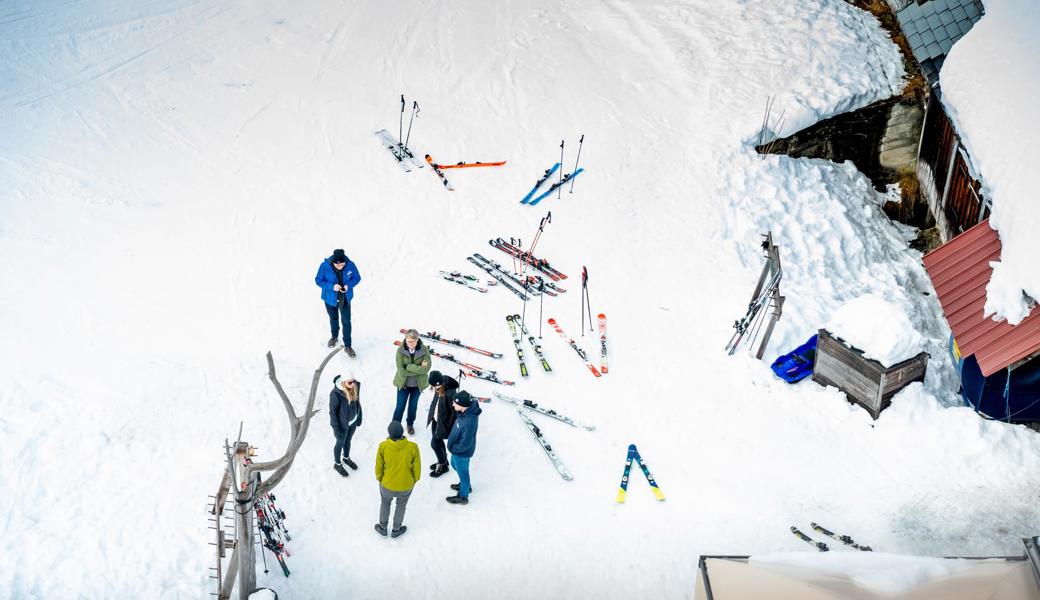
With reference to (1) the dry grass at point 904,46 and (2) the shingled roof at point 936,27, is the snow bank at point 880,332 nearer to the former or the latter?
(2) the shingled roof at point 936,27

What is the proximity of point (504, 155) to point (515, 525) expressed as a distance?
9156mm

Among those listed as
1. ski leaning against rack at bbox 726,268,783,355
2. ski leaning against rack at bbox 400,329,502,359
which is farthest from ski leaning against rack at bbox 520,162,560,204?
ski leaning against rack at bbox 726,268,783,355

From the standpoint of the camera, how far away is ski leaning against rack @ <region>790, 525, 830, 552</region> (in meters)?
10.8

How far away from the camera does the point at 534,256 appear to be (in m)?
15.9

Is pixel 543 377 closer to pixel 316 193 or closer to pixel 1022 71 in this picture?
pixel 316 193

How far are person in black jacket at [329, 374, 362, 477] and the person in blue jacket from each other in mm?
1967

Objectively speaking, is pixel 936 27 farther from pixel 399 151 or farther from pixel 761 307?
pixel 399 151

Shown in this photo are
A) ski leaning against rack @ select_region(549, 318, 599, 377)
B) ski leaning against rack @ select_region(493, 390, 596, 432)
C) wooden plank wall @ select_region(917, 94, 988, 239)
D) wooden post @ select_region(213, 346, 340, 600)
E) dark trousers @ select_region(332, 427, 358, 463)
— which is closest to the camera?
wooden post @ select_region(213, 346, 340, 600)

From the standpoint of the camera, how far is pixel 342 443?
11.2 metres

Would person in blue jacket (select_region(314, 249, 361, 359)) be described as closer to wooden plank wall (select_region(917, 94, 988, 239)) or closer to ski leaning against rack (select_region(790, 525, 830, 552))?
ski leaning against rack (select_region(790, 525, 830, 552))

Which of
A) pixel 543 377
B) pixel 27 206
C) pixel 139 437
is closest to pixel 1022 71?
pixel 543 377

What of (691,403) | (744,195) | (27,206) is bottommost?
(691,403)

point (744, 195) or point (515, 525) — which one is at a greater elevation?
point (744, 195)

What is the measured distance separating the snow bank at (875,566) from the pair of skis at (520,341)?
479cm
